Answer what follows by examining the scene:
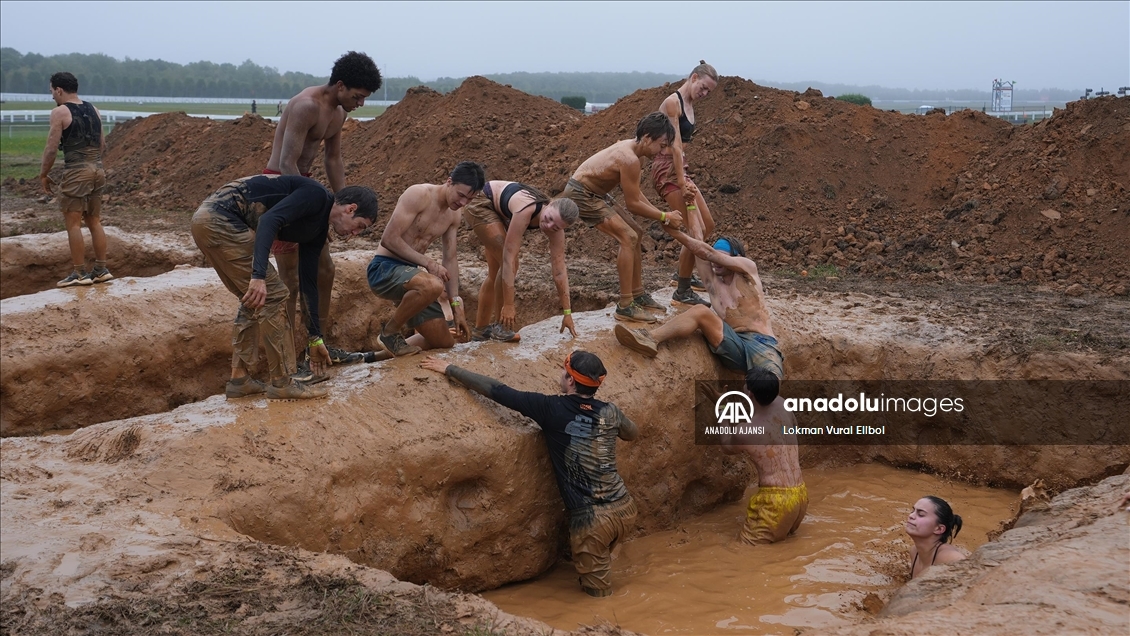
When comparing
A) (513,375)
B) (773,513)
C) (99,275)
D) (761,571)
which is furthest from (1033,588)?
(99,275)

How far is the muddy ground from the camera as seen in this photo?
13.7 ft

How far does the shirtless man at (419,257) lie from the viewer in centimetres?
598

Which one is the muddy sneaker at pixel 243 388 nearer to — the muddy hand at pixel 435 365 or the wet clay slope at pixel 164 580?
the wet clay slope at pixel 164 580

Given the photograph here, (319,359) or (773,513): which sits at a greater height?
(319,359)

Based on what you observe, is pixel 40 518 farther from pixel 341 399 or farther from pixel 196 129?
pixel 196 129

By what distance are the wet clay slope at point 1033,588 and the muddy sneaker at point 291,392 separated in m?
3.25

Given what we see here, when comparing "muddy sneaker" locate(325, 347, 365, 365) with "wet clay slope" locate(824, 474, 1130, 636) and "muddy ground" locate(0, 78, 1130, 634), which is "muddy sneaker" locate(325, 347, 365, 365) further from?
"wet clay slope" locate(824, 474, 1130, 636)

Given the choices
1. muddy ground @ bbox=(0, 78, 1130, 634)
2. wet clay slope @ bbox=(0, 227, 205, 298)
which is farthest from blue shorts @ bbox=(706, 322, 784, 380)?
wet clay slope @ bbox=(0, 227, 205, 298)

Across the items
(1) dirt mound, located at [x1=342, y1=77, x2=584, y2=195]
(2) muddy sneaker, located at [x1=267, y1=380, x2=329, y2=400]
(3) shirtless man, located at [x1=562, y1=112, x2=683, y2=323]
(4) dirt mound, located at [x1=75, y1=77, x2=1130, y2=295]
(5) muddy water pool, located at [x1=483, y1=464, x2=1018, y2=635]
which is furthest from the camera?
(1) dirt mound, located at [x1=342, y1=77, x2=584, y2=195]

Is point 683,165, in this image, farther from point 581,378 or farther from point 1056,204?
point 1056,204

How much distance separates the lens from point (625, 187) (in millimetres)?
6785

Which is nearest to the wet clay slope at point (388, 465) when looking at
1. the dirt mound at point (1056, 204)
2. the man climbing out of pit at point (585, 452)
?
the man climbing out of pit at point (585, 452)

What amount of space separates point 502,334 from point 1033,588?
3.71 meters

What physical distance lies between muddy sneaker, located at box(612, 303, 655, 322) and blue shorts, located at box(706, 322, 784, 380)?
506mm
